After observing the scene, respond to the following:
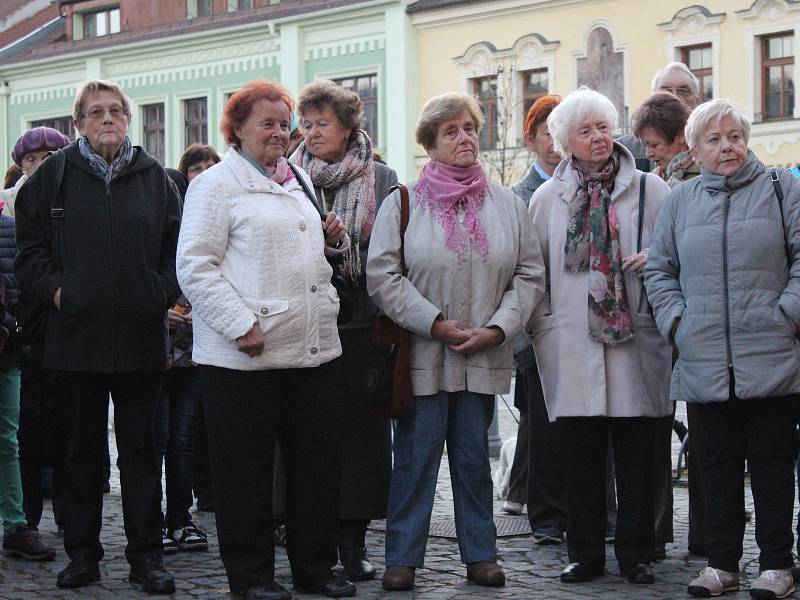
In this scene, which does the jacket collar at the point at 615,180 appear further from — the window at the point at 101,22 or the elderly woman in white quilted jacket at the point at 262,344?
the window at the point at 101,22

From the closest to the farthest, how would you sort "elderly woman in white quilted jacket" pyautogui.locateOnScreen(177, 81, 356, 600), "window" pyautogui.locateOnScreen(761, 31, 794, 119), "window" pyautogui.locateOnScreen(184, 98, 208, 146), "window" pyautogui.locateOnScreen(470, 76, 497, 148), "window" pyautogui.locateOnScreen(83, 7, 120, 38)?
"elderly woman in white quilted jacket" pyautogui.locateOnScreen(177, 81, 356, 600), "window" pyautogui.locateOnScreen(761, 31, 794, 119), "window" pyautogui.locateOnScreen(470, 76, 497, 148), "window" pyautogui.locateOnScreen(184, 98, 208, 146), "window" pyautogui.locateOnScreen(83, 7, 120, 38)

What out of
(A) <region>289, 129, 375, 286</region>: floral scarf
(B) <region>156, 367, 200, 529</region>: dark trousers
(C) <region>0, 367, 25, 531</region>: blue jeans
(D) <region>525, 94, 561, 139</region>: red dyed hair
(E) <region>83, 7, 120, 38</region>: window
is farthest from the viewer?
(E) <region>83, 7, 120, 38</region>: window

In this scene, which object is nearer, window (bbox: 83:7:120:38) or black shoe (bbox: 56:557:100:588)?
black shoe (bbox: 56:557:100:588)

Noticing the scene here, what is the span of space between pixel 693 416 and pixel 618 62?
89.1 feet

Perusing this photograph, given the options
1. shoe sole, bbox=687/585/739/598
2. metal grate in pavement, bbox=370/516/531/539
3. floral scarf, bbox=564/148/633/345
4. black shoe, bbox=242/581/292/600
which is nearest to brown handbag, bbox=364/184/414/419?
floral scarf, bbox=564/148/633/345

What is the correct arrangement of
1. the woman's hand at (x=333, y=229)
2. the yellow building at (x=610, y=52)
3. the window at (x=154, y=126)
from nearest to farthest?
the woman's hand at (x=333, y=229) → the yellow building at (x=610, y=52) → the window at (x=154, y=126)

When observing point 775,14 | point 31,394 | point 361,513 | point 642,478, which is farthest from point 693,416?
point 775,14

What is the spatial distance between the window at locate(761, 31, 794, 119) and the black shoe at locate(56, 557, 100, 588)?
26.5 m

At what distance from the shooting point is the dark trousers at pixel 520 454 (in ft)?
27.3

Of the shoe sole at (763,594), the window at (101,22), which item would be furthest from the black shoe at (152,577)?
the window at (101,22)

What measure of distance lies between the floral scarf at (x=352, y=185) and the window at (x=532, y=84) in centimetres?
2860

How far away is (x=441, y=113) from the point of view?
6.66 metres

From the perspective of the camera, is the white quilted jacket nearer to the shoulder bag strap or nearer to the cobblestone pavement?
the cobblestone pavement

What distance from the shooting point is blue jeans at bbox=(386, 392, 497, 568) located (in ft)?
21.5
